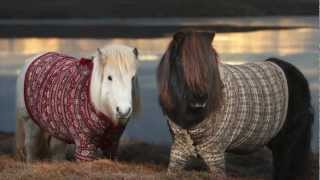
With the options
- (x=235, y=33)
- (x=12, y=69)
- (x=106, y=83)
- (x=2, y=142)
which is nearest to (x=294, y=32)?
(x=235, y=33)

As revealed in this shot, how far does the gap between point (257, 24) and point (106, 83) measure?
13.1 m

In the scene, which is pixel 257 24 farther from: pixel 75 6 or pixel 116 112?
pixel 116 112

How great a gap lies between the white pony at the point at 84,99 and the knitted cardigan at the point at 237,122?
401mm

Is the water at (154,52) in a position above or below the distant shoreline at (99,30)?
below

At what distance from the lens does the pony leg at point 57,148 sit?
17.9 feet


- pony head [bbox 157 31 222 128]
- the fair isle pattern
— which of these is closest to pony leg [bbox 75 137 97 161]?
the fair isle pattern

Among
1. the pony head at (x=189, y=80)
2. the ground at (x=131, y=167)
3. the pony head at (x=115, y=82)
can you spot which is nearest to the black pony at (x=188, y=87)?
the pony head at (x=189, y=80)

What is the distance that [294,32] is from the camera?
16.3m

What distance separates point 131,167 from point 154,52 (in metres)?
7.94

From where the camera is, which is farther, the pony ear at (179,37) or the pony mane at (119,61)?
the pony mane at (119,61)

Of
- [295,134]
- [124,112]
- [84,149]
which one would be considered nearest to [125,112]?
[124,112]

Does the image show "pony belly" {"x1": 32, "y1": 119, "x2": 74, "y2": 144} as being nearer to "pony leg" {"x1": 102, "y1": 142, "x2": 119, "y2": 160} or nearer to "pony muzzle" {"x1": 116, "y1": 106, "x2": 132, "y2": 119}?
"pony leg" {"x1": 102, "y1": 142, "x2": 119, "y2": 160}

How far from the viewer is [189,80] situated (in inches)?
165

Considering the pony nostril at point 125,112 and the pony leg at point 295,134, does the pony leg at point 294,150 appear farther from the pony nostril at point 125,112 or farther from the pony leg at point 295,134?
the pony nostril at point 125,112
